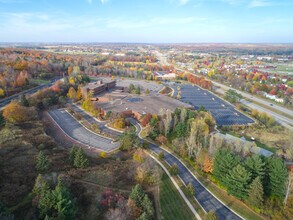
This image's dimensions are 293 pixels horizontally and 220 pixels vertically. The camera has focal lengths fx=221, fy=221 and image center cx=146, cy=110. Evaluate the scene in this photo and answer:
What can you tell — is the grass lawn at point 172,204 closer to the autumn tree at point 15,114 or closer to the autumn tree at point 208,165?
the autumn tree at point 208,165

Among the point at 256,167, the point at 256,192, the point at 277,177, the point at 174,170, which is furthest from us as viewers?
the point at 174,170

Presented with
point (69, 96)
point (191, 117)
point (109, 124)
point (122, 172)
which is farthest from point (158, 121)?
point (69, 96)

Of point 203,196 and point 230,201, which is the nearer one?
point 230,201

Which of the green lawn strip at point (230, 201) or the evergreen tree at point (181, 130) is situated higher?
the evergreen tree at point (181, 130)

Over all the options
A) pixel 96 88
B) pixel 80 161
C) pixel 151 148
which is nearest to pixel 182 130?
pixel 151 148

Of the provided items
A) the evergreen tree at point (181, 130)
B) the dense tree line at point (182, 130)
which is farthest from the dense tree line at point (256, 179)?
the evergreen tree at point (181, 130)

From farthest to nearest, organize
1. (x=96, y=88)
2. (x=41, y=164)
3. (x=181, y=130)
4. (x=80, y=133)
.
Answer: (x=96, y=88) < (x=80, y=133) < (x=181, y=130) < (x=41, y=164)

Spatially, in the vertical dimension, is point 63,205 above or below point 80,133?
above

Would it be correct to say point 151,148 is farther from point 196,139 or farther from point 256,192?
point 256,192
